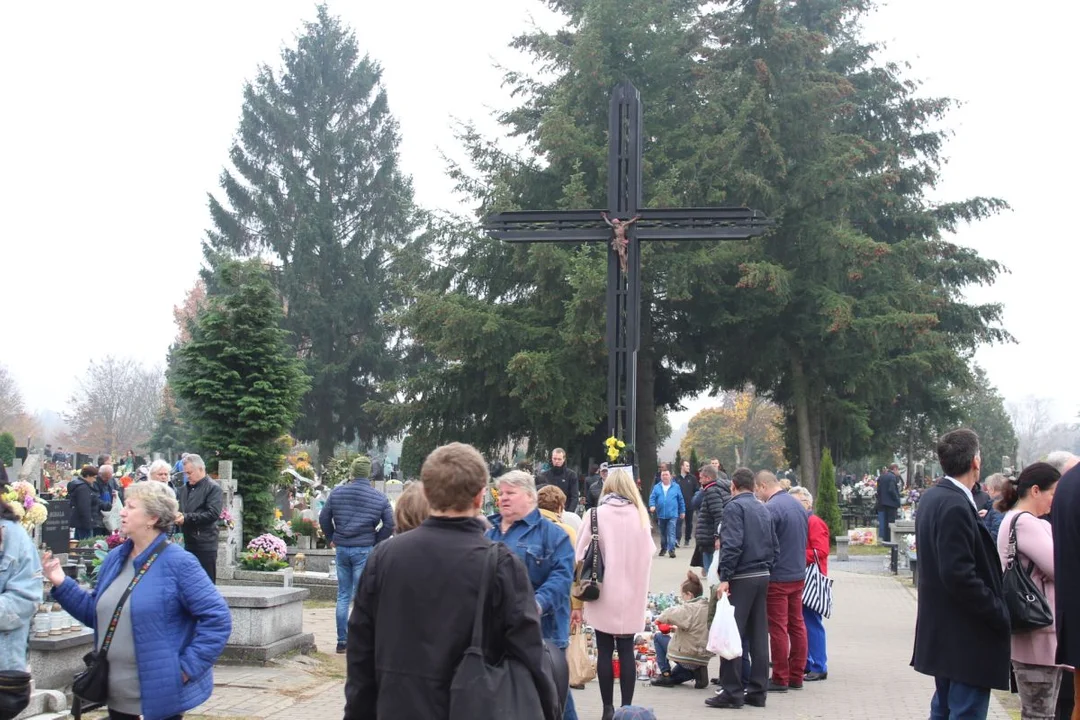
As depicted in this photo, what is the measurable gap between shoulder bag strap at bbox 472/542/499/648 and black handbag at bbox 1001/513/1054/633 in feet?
11.7

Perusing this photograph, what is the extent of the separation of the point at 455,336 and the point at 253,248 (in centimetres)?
2410

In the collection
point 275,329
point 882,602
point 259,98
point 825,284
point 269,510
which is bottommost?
point 882,602

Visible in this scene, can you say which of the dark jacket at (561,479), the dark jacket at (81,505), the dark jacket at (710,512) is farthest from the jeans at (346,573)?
the dark jacket at (81,505)

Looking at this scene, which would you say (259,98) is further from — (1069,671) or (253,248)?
(1069,671)

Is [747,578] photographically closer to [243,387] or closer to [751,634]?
[751,634]

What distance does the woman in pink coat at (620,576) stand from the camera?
318 inches

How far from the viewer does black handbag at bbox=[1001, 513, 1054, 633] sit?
616 centimetres

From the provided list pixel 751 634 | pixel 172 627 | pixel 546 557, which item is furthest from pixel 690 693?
pixel 172 627

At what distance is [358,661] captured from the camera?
387 centimetres

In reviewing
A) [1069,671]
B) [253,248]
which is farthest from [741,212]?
[253,248]

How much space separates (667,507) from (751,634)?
14.1 metres

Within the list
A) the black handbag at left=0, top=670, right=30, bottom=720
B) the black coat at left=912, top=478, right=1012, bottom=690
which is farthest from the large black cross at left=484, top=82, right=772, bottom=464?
the black handbag at left=0, top=670, right=30, bottom=720

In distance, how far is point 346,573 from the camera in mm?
11211

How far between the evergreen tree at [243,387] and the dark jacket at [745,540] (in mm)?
11002
